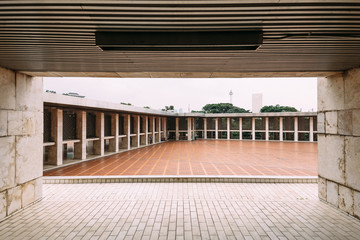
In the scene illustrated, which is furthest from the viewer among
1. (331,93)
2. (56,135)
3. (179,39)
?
(56,135)

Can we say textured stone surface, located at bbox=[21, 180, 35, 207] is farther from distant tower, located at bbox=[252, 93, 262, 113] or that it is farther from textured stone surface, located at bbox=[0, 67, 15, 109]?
distant tower, located at bbox=[252, 93, 262, 113]

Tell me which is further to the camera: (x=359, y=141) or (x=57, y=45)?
(x=359, y=141)

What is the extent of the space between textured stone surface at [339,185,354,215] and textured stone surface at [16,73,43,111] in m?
9.64

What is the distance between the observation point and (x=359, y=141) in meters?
4.81

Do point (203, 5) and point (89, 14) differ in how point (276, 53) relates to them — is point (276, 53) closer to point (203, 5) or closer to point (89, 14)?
point (203, 5)

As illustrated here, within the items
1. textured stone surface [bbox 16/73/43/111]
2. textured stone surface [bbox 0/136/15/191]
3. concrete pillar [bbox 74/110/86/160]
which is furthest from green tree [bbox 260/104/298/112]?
textured stone surface [bbox 0/136/15/191]

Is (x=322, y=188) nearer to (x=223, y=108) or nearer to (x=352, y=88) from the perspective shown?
(x=352, y=88)

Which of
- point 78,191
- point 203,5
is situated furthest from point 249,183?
point 203,5

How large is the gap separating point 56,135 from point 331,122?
12.8m

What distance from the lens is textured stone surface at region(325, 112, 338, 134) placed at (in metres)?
5.58

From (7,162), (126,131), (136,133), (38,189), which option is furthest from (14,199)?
(136,133)

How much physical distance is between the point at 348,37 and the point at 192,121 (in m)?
25.6

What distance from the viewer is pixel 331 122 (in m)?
5.74

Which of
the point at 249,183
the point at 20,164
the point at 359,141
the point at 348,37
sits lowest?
the point at 249,183
